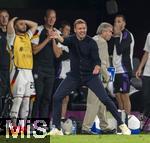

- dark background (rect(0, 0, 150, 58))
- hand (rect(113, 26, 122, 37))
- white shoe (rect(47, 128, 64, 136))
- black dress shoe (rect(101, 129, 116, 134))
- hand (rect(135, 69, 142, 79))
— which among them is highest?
dark background (rect(0, 0, 150, 58))

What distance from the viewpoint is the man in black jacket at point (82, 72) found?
1233 cm

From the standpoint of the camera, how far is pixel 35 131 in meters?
12.3

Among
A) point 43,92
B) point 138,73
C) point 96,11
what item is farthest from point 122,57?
point 96,11

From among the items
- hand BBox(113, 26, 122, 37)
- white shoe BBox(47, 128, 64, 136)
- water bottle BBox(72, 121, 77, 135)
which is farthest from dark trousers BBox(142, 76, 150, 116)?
white shoe BBox(47, 128, 64, 136)

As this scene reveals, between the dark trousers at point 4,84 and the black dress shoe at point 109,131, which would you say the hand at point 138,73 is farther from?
the dark trousers at point 4,84

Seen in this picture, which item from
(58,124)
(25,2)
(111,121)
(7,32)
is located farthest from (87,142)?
(25,2)

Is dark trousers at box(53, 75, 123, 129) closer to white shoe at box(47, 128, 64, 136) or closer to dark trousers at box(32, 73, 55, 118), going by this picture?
white shoe at box(47, 128, 64, 136)

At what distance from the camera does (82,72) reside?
41.1 ft

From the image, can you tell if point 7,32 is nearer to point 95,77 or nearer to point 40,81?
point 40,81

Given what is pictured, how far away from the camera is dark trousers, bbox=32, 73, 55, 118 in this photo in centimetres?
1355

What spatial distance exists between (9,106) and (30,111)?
403 millimetres

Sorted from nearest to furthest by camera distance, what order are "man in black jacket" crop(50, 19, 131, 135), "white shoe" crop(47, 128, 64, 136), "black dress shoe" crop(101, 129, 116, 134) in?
"white shoe" crop(47, 128, 64, 136) → "man in black jacket" crop(50, 19, 131, 135) → "black dress shoe" crop(101, 129, 116, 134)

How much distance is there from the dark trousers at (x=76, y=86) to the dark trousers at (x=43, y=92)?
1.16 meters

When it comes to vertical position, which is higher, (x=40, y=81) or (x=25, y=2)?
(x=25, y=2)
